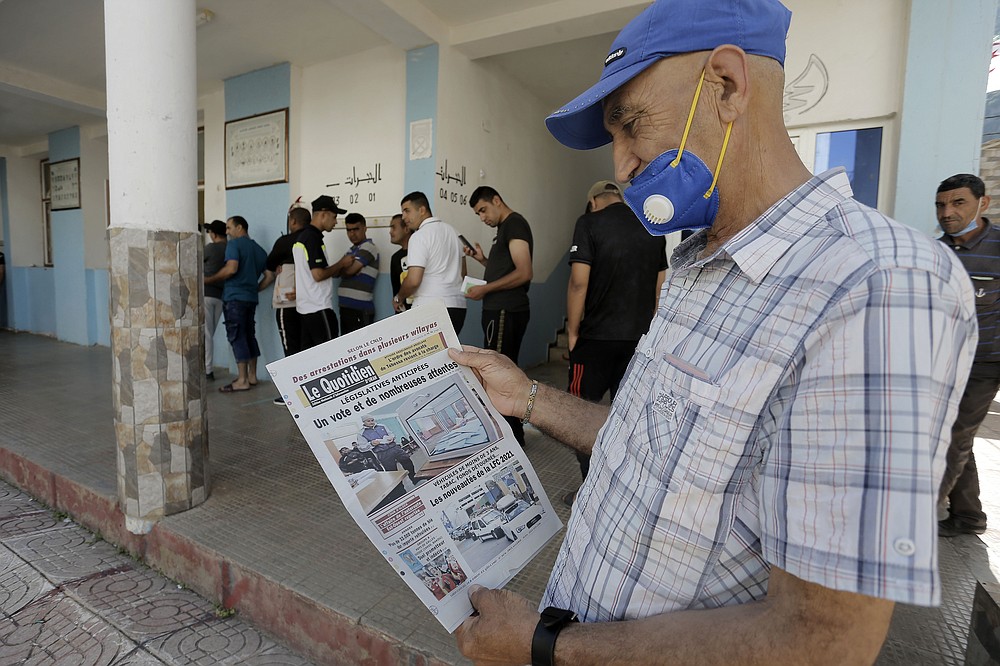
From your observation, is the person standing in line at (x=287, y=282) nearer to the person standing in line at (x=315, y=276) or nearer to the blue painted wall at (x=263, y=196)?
the person standing in line at (x=315, y=276)

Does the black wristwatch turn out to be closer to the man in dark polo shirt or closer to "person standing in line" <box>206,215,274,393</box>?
the man in dark polo shirt

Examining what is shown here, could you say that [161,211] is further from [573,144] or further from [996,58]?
[996,58]

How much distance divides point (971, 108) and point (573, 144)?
3302 mm

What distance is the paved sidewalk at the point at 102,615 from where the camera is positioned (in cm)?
192

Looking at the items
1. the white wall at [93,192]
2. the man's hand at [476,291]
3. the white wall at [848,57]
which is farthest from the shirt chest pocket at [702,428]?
the white wall at [93,192]

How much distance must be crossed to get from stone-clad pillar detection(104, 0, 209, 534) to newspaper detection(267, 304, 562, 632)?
181 cm

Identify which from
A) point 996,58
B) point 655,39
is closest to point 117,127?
point 655,39

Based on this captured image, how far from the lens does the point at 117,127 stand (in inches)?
91.7

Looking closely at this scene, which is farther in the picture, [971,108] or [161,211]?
[971,108]

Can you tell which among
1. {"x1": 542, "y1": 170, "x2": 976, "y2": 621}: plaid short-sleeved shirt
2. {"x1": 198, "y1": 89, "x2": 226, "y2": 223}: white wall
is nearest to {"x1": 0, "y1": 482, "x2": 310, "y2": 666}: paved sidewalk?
{"x1": 542, "y1": 170, "x2": 976, "y2": 621}: plaid short-sleeved shirt

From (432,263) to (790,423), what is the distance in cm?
339

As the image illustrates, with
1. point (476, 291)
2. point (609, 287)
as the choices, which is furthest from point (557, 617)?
point (476, 291)

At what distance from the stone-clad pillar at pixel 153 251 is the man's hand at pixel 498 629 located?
2084mm

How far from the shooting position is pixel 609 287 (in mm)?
2969
